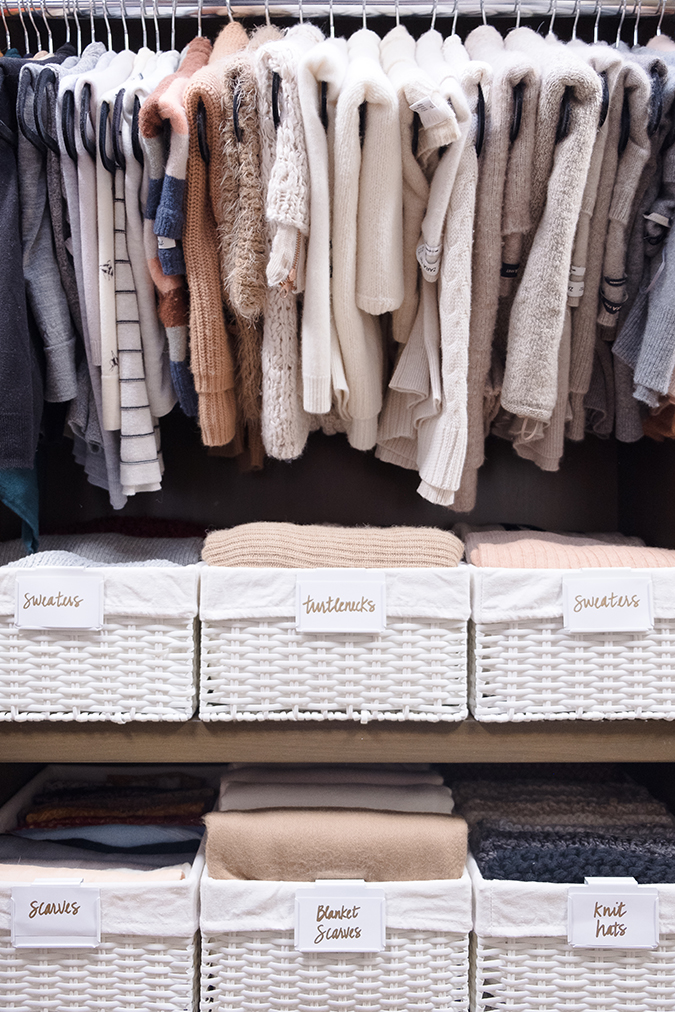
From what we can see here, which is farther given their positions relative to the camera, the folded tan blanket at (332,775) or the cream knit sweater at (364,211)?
the folded tan blanket at (332,775)

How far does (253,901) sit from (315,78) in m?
1.10

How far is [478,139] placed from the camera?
0.93 metres

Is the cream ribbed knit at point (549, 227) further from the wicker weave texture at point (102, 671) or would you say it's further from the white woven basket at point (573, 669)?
the wicker weave texture at point (102, 671)

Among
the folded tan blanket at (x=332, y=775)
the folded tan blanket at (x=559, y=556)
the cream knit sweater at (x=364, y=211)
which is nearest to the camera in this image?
the cream knit sweater at (x=364, y=211)

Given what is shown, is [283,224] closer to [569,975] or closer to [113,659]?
[113,659]

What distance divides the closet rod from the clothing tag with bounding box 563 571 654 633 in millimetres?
903

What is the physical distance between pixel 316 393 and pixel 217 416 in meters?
0.16

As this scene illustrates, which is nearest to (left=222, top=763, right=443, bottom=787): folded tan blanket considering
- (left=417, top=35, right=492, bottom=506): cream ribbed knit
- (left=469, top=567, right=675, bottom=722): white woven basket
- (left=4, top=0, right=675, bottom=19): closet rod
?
(left=469, top=567, right=675, bottom=722): white woven basket

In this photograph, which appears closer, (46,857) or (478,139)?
(478,139)

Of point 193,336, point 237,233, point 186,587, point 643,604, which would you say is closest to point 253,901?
point 186,587

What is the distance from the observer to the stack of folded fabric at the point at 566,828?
0.96 m

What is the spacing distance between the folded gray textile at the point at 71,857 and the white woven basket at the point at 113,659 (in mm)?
259

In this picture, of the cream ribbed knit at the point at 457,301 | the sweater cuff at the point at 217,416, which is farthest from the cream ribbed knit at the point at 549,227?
the sweater cuff at the point at 217,416

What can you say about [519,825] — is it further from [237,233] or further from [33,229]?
[33,229]
